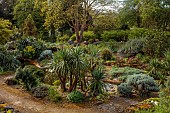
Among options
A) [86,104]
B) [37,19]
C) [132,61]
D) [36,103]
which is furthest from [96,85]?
[37,19]

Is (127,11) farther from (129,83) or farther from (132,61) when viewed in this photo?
(129,83)

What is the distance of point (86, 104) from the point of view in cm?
1045

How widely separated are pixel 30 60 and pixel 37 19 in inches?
545

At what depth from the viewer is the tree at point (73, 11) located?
2322cm

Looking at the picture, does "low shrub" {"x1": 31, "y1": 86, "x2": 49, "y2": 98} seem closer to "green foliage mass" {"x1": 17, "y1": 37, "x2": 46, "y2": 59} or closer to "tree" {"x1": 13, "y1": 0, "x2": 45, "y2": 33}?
"green foliage mass" {"x1": 17, "y1": 37, "x2": 46, "y2": 59}

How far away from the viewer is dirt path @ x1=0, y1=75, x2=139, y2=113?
32.0 ft

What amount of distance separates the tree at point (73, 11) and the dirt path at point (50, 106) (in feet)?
43.0

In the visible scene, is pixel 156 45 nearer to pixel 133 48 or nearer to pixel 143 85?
pixel 133 48

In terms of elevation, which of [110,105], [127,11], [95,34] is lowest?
[110,105]

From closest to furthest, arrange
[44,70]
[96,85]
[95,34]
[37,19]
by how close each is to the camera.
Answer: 1. [96,85]
2. [44,70]
3. [95,34]
4. [37,19]

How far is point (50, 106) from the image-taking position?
10.1m

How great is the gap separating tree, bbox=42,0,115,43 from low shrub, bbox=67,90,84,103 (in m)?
13.5

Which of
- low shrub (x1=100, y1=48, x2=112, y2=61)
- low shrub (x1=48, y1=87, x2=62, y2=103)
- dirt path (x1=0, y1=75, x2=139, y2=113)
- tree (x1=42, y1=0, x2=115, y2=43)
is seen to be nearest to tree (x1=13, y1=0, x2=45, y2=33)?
tree (x1=42, y1=0, x2=115, y2=43)

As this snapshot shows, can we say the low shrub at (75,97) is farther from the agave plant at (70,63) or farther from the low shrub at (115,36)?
the low shrub at (115,36)
